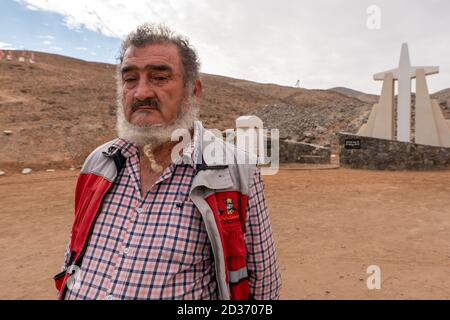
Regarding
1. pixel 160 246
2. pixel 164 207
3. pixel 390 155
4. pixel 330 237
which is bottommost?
pixel 330 237

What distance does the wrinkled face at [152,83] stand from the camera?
1743 millimetres

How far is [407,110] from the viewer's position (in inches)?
571

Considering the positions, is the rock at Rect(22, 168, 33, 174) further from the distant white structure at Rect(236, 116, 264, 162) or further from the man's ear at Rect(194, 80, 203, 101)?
the man's ear at Rect(194, 80, 203, 101)

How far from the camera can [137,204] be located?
63.9 inches

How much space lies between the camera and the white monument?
14.5m

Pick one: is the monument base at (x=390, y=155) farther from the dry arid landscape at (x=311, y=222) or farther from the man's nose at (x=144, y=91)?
the man's nose at (x=144, y=91)

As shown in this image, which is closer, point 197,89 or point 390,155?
point 197,89

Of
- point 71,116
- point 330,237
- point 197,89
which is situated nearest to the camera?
point 197,89

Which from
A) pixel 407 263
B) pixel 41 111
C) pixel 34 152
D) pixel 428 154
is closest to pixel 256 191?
pixel 407 263

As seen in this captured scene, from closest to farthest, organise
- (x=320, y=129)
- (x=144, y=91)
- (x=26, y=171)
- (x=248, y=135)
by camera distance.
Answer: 1. (x=144, y=91)
2. (x=26, y=171)
3. (x=248, y=135)
4. (x=320, y=129)

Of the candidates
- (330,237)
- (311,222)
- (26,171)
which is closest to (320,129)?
(26,171)

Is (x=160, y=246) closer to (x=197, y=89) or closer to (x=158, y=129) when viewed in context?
(x=158, y=129)

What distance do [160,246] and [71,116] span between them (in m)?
20.7

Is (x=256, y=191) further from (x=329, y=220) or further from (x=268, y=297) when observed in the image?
(x=329, y=220)
